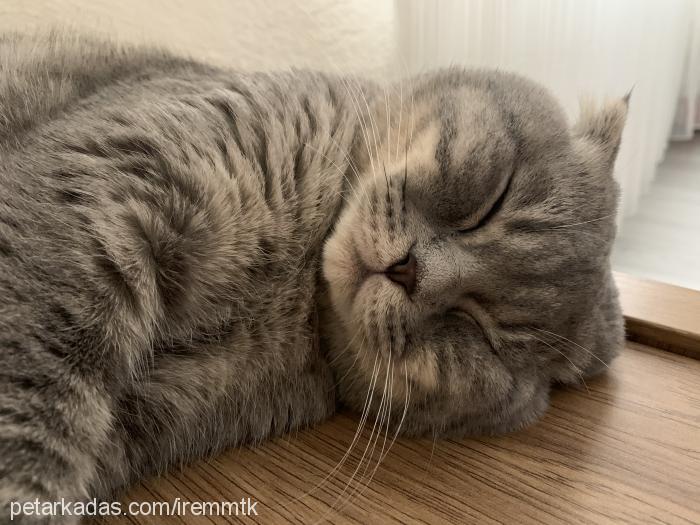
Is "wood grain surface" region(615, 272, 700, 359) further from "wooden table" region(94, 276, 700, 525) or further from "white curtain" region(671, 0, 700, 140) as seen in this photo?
"white curtain" region(671, 0, 700, 140)

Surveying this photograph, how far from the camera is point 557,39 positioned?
1.67 metres

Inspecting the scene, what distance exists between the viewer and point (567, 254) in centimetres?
93

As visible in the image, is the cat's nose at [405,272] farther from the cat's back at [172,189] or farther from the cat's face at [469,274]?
the cat's back at [172,189]

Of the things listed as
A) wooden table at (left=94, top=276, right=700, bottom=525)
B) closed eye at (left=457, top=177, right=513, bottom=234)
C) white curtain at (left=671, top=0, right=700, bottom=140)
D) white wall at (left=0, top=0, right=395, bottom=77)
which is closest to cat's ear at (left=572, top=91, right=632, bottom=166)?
closed eye at (left=457, top=177, right=513, bottom=234)

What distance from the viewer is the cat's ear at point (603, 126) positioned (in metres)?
1.08

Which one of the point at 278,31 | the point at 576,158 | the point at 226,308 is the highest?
the point at 278,31

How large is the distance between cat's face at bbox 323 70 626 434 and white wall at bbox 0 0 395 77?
2.40 feet

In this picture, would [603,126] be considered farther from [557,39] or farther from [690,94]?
[690,94]

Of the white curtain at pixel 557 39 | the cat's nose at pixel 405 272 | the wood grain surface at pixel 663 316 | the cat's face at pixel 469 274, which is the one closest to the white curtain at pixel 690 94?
the white curtain at pixel 557 39

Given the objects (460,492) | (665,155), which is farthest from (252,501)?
(665,155)

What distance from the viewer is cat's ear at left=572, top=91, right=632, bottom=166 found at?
1.08 m

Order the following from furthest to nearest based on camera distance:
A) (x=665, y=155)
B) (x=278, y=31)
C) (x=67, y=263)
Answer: (x=665, y=155)
(x=278, y=31)
(x=67, y=263)

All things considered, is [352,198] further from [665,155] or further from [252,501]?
[665,155]

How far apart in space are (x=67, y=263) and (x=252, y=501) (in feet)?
1.16
